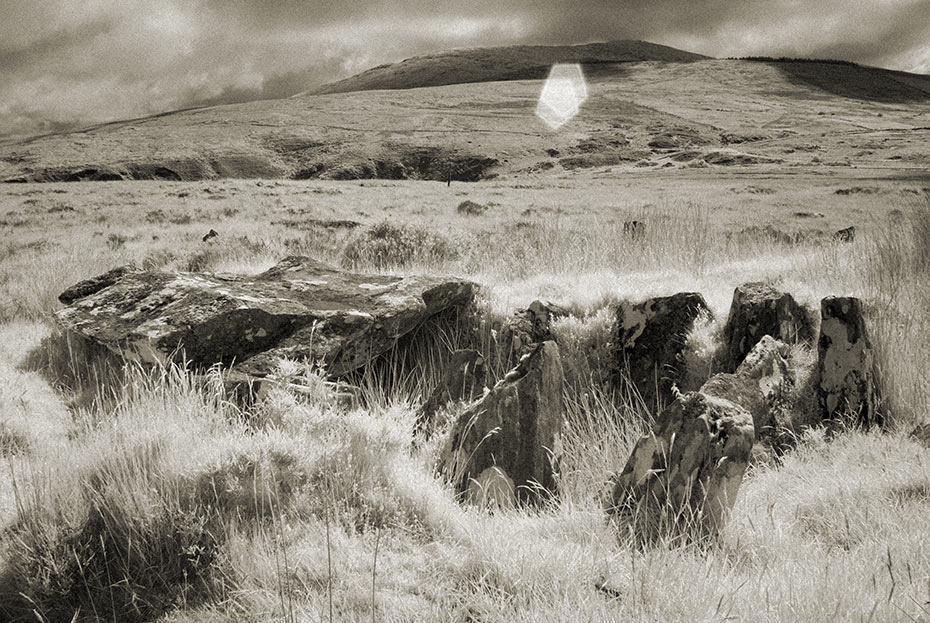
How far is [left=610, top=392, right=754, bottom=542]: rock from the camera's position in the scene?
3.18m

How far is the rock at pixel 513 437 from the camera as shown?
155 inches

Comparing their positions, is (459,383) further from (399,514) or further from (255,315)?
(399,514)

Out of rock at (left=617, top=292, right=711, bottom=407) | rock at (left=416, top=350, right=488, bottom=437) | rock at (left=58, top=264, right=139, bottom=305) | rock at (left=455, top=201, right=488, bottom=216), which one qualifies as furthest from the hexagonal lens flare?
rock at (left=416, top=350, right=488, bottom=437)

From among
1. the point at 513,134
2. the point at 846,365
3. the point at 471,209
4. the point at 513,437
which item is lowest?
the point at 513,437


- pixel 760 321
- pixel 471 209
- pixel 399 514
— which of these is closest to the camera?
pixel 399 514

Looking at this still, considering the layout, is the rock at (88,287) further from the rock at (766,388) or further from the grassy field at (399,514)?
the rock at (766,388)

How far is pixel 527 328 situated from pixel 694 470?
2.66 meters

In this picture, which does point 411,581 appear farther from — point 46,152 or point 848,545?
point 46,152

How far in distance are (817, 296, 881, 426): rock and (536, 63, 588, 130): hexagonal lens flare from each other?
8429cm

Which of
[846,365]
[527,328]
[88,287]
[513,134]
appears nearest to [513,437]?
[527,328]

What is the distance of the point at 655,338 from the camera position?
5.39m

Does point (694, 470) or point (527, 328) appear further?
point (527, 328)

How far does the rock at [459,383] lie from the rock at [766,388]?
191cm

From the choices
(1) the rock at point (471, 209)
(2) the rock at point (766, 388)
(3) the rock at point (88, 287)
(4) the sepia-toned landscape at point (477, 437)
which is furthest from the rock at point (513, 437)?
(1) the rock at point (471, 209)
